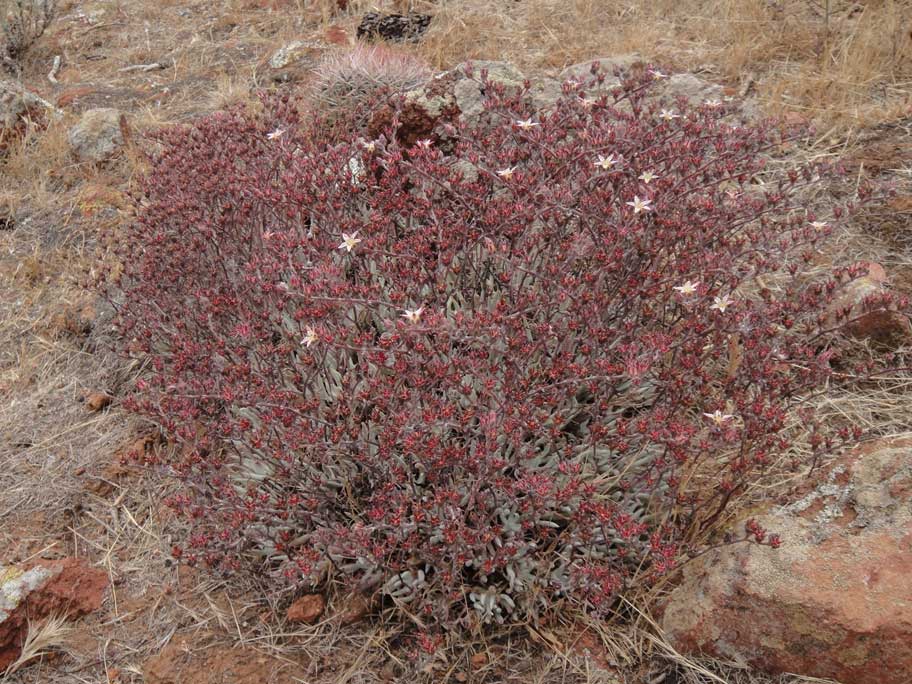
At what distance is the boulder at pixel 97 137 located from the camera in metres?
5.33

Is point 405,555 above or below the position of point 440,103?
below

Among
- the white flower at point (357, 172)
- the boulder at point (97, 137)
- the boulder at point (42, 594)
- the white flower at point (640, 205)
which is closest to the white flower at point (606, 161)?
the white flower at point (640, 205)

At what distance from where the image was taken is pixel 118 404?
354 cm

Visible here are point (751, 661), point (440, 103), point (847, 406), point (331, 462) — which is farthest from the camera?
point (440, 103)

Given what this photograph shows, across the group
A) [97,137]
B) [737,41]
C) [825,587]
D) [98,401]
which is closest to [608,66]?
[737,41]

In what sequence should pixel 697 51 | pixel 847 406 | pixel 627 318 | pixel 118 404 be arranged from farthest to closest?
1. pixel 697 51
2. pixel 118 404
3. pixel 847 406
4. pixel 627 318

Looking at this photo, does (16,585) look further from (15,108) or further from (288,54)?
(288,54)

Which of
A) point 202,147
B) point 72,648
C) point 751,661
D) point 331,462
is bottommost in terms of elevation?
point 72,648

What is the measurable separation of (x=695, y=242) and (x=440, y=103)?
2.01 metres

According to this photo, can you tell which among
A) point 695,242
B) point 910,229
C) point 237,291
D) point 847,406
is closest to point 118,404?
point 237,291

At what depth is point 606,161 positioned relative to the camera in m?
2.66

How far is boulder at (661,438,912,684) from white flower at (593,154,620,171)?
4.08ft

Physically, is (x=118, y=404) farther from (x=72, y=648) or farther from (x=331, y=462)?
(x=331, y=462)

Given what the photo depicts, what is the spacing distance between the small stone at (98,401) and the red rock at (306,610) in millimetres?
1593
